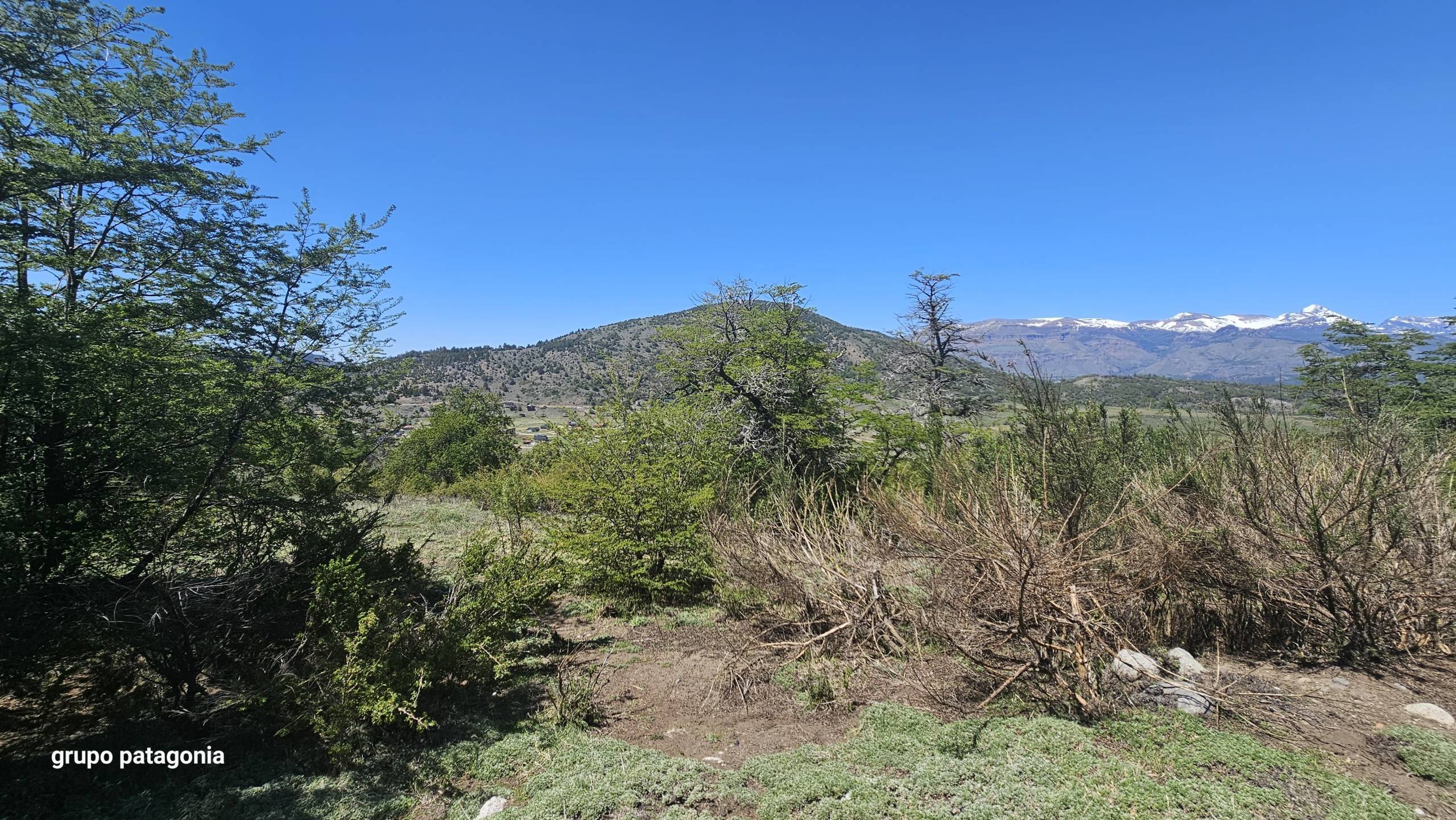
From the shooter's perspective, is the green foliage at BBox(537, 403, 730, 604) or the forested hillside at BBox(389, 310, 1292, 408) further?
the forested hillside at BBox(389, 310, 1292, 408)

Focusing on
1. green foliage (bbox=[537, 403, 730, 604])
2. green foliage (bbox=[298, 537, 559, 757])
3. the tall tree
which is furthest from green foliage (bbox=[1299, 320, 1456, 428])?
green foliage (bbox=[298, 537, 559, 757])

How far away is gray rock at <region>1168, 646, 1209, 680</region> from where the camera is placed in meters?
5.23

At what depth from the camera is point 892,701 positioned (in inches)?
222

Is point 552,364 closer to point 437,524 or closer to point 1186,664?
point 437,524

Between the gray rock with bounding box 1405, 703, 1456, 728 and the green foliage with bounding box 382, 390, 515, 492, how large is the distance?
23146 millimetres

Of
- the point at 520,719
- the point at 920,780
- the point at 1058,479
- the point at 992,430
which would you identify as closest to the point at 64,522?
the point at 520,719

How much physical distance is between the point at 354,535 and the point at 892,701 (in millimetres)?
6899

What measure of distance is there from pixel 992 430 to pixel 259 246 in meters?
12.1

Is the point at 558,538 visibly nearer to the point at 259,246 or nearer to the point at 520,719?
the point at 520,719

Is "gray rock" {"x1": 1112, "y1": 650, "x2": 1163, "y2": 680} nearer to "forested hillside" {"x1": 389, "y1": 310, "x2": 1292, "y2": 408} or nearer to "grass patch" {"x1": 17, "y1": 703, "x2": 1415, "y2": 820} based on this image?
"grass patch" {"x1": 17, "y1": 703, "x2": 1415, "y2": 820}

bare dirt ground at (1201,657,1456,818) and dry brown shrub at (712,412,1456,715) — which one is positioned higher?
dry brown shrub at (712,412,1456,715)

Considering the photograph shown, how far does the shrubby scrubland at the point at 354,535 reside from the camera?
4660 mm

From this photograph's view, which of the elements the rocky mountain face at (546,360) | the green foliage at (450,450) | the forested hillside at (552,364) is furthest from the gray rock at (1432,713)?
the rocky mountain face at (546,360)

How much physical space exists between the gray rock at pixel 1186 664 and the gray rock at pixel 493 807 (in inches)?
237
